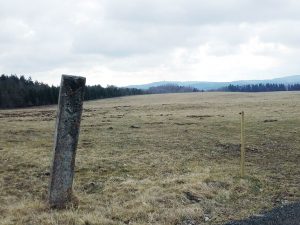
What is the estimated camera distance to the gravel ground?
27.6ft

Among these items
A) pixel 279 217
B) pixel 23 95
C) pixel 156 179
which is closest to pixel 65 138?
pixel 156 179

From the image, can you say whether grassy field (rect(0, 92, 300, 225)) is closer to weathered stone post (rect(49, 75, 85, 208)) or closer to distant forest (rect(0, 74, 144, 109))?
weathered stone post (rect(49, 75, 85, 208))

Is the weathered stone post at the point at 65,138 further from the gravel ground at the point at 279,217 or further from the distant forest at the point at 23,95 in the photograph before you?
the distant forest at the point at 23,95

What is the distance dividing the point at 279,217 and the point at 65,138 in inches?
194

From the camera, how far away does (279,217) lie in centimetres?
882

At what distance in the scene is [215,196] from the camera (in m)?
10.7

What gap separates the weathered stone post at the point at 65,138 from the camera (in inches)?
367

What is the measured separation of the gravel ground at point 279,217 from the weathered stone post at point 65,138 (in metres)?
3.73

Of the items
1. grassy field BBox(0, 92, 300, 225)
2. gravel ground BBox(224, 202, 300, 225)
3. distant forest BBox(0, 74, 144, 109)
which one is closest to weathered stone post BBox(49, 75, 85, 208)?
grassy field BBox(0, 92, 300, 225)

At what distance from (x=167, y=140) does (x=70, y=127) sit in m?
14.0

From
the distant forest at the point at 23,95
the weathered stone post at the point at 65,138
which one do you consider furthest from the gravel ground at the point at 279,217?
the distant forest at the point at 23,95

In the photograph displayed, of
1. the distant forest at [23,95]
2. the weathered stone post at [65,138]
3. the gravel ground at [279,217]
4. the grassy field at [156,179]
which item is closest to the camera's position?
the gravel ground at [279,217]

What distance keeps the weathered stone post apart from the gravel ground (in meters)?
3.73

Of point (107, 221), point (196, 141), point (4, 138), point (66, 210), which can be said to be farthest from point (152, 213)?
point (4, 138)
